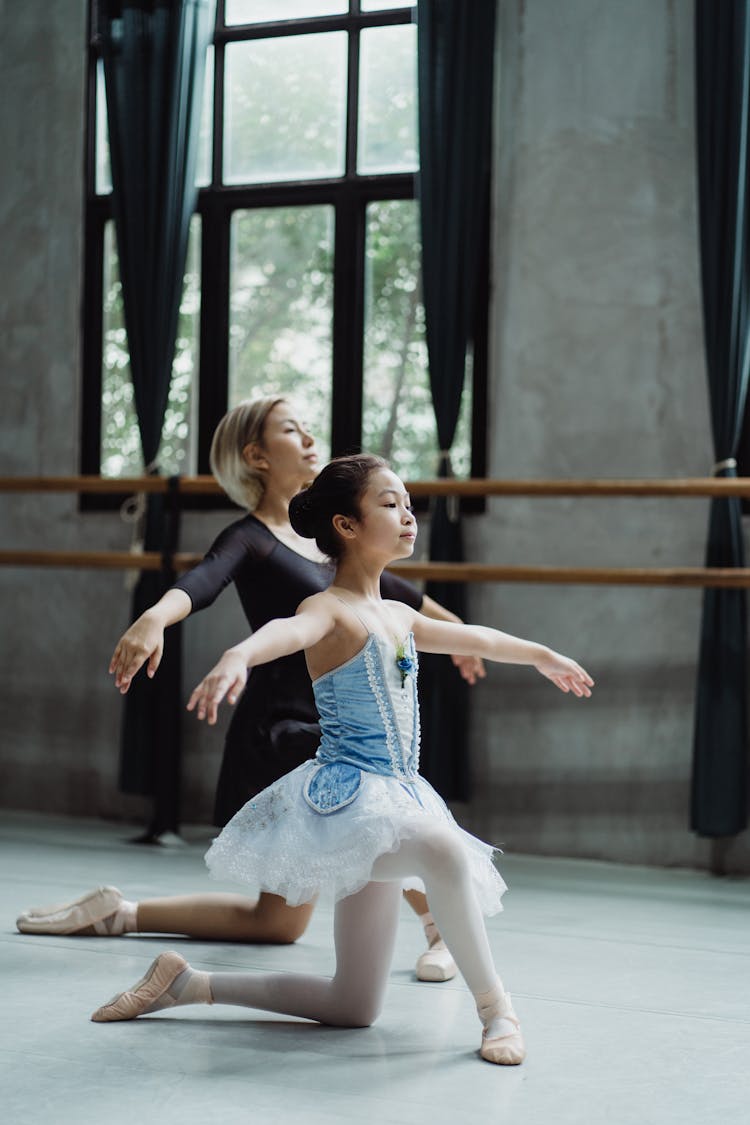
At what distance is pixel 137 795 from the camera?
4672 mm

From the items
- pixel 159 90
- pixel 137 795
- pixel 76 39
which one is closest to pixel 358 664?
pixel 137 795

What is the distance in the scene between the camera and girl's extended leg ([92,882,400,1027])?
2104 millimetres

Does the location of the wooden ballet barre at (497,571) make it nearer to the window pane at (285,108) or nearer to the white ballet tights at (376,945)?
the window pane at (285,108)

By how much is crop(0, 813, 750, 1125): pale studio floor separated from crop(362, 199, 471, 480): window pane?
1.74 m

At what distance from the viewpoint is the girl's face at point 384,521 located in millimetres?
2229

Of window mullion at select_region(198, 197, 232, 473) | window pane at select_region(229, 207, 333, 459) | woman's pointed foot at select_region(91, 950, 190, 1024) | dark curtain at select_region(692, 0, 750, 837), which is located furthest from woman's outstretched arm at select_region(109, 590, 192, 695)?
window mullion at select_region(198, 197, 232, 473)

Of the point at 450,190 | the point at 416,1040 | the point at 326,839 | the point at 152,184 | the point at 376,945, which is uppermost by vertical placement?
the point at 152,184

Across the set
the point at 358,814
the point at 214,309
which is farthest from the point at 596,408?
the point at 358,814

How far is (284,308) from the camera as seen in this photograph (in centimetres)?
475

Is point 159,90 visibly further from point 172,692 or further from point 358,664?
point 358,664

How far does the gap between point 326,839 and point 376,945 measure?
0.19 m

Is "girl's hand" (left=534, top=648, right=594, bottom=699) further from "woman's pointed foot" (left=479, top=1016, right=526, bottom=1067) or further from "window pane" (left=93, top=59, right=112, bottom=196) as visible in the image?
"window pane" (left=93, top=59, right=112, bottom=196)

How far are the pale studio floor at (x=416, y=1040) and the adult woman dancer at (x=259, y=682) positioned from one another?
5cm

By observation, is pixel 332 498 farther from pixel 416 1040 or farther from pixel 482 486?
pixel 482 486
